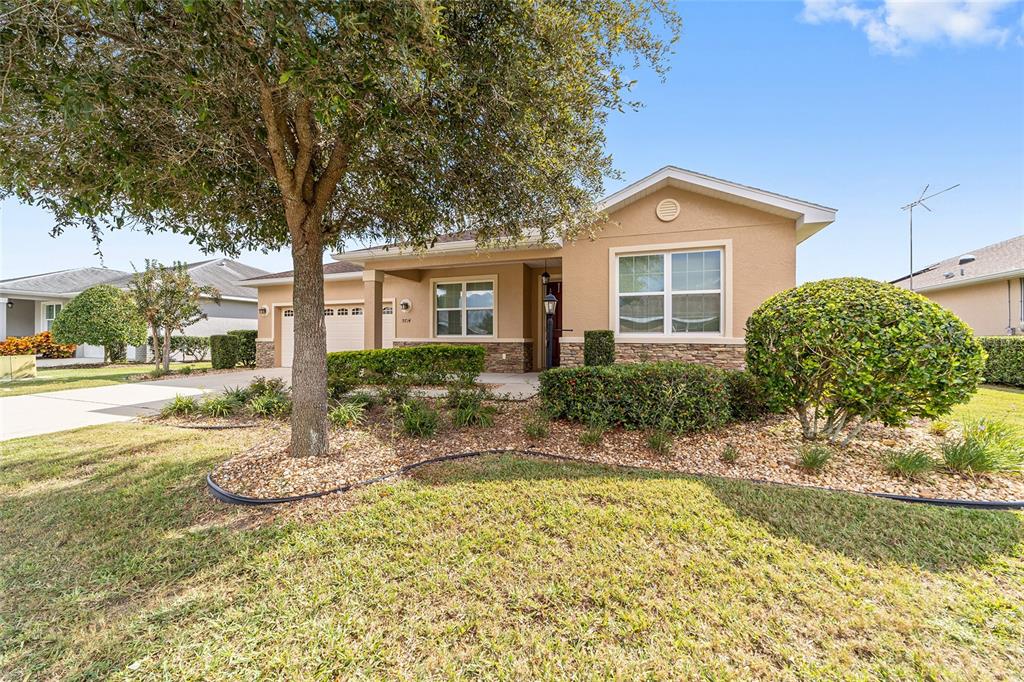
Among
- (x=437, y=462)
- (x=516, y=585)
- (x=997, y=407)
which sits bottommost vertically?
(x=516, y=585)

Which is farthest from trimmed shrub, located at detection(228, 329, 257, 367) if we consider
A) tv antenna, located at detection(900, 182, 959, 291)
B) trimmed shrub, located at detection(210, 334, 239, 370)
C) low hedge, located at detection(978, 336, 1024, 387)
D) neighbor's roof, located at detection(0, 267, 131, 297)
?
tv antenna, located at detection(900, 182, 959, 291)

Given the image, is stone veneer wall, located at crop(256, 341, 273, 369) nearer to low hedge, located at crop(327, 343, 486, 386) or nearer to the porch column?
the porch column

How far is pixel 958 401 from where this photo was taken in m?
4.21

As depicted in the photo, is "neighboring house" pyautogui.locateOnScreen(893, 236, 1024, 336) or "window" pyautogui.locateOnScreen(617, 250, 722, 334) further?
"neighboring house" pyautogui.locateOnScreen(893, 236, 1024, 336)

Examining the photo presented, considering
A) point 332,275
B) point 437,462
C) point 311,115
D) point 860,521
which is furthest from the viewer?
point 332,275

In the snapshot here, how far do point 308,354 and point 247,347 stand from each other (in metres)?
14.5

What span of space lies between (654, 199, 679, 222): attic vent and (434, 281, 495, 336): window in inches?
208

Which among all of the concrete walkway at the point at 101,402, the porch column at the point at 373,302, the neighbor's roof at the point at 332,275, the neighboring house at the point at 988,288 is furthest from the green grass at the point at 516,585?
the neighboring house at the point at 988,288

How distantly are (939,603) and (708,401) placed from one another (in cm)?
298

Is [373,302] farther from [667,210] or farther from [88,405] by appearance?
[667,210]

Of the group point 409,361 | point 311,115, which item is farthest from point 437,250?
point 311,115

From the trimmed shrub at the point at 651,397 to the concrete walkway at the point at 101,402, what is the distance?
1.98 m

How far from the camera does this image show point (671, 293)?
28.7 feet

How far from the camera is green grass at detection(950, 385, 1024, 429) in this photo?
628cm
